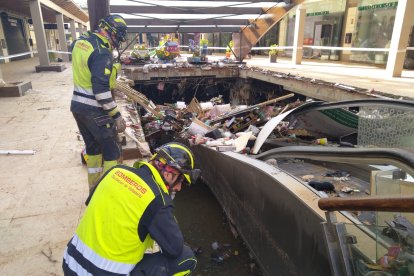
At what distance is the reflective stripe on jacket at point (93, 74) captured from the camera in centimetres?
325

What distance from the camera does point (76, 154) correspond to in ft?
15.3

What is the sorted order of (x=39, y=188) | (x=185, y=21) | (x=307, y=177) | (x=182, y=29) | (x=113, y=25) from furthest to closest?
(x=182, y=29)
(x=185, y=21)
(x=307, y=177)
(x=39, y=188)
(x=113, y=25)

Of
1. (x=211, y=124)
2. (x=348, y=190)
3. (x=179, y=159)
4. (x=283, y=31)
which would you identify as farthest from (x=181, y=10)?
(x=283, y=31)

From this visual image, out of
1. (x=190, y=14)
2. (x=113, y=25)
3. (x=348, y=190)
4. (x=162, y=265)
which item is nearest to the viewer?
(x=162, y=265)

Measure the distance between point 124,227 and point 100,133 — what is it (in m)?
2.08

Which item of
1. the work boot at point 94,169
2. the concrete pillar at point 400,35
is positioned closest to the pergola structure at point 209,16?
the concrete pillar at point 400,35

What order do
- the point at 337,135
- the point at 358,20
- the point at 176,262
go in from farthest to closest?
1. the point at 358,20
2. the point at 337,135
3. the point at 176,262

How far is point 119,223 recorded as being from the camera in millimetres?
1600

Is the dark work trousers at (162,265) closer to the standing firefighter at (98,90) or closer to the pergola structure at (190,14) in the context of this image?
the standing firefighter at (98,90)

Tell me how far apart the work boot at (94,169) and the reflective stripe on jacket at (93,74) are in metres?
0.59

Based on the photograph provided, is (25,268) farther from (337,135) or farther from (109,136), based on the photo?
(337,135)

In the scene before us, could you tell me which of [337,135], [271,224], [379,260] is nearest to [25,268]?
[271,224]

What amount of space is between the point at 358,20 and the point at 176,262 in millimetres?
15139

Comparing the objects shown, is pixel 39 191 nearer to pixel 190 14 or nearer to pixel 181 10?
pixel 181 10
